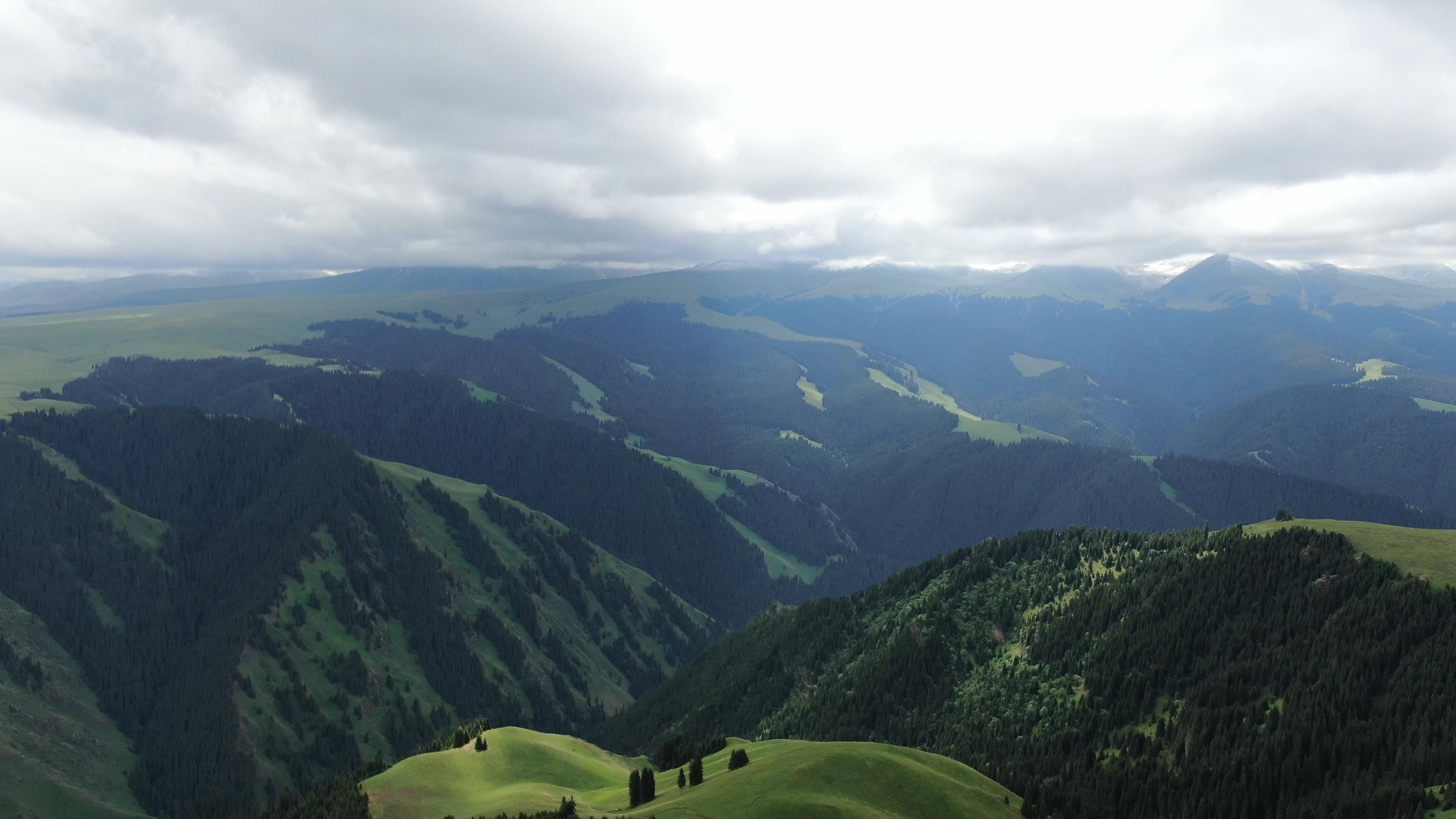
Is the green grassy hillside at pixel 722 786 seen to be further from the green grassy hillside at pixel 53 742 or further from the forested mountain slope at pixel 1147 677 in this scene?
the green grassy hillside at pixel 53 742

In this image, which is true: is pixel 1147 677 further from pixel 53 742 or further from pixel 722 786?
pixel 53 742

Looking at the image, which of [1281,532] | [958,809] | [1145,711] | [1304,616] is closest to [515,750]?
[958,809]

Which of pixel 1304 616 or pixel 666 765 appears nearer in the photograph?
pixel 1304 616

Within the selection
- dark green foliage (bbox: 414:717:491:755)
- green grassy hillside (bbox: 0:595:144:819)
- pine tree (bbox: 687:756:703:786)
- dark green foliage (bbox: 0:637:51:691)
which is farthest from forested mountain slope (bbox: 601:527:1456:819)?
dark green foliage (bbox: 0:637:51:691)

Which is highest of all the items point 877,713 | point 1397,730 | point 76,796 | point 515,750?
point 1397,730

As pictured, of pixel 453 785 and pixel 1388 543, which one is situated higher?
pixel 1388 543

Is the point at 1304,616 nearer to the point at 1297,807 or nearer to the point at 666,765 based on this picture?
the point at 1297,807

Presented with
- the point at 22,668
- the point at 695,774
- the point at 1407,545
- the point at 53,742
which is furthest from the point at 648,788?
the point at 22,668

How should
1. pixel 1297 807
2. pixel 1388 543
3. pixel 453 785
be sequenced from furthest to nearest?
pixel 1388 543 < pixel 453 785 < pixel 1297 807
